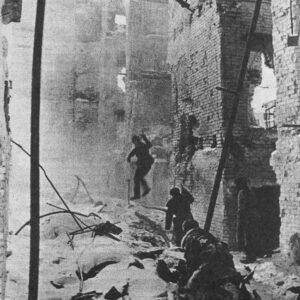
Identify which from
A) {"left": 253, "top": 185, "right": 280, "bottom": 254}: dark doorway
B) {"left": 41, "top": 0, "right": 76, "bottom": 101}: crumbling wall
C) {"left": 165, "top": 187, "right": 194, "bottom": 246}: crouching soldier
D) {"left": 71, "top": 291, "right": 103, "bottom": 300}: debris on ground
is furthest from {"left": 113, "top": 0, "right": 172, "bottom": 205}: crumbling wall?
{"left": 71, "top": 291, "right": 103, "bottom": 300}: debris on ground

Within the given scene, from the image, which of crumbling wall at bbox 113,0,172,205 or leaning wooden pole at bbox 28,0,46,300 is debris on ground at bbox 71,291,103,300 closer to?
leaning wooden pole at bbox 28,0,46,300

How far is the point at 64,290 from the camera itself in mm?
5855

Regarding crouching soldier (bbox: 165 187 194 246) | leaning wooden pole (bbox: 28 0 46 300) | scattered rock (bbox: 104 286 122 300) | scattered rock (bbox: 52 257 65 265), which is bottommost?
scattered rock (bbox: 52 257 65 265)

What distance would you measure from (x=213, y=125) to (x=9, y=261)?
19.0 feet

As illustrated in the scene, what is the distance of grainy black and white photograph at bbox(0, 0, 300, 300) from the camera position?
4965 millimetres

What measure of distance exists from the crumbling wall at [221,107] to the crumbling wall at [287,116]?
7.40 ft

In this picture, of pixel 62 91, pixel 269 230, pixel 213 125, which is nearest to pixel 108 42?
pixel 62 91

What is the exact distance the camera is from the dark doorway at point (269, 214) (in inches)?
384

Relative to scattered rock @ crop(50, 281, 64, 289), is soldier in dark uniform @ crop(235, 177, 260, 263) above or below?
above

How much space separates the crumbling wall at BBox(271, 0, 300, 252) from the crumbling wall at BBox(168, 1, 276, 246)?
88.8 inches

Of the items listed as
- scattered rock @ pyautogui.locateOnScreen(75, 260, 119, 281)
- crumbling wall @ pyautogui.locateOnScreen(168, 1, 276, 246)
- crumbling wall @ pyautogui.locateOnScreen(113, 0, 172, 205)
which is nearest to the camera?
scattered rock @ pyautogui.locateOnScreen(75, 260, 119, 281)

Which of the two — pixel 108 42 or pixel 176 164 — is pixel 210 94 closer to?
pixel 176 164

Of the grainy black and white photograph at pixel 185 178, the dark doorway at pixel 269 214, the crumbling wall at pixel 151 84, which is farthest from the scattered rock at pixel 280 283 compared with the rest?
the crumbling wall at pixel 151 84

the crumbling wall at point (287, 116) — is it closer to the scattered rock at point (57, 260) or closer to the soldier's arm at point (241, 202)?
the soldier's arm at point (241, 202)
